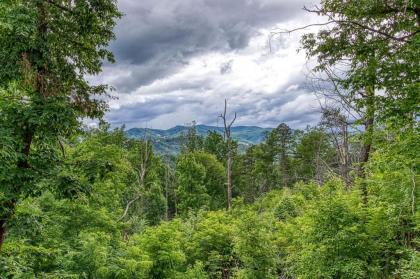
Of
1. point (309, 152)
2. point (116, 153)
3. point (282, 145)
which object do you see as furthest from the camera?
point (282, 145)

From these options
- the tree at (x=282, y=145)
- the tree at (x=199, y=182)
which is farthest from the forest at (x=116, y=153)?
the tree at (x=282, y=145)

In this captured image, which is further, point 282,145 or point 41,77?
point 282,145

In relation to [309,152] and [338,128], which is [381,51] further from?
[309,152]

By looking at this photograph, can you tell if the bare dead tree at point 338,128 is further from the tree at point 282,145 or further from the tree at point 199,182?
the tree at point 282,145

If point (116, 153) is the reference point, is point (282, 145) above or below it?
above

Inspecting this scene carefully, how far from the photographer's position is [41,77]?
20.4ft

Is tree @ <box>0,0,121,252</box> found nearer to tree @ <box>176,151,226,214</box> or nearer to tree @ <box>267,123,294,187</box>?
tree @ <box>176,151,226,214</box>

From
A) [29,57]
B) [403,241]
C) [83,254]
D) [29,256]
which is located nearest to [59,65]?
[29,57]

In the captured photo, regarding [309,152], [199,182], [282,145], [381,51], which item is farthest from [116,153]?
[282,145]

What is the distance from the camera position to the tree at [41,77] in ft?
19.1

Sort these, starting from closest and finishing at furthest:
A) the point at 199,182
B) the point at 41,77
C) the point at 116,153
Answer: the point at 41,77
the point at 116,153
the point at 199,182

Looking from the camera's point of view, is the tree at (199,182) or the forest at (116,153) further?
the tree at (199,182)

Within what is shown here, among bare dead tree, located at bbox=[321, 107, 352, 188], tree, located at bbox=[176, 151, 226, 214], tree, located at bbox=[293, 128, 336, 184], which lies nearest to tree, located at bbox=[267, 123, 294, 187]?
tree, located at bbox=[293, 128, 336, 184]

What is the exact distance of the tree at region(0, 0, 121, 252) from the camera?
5.81m
